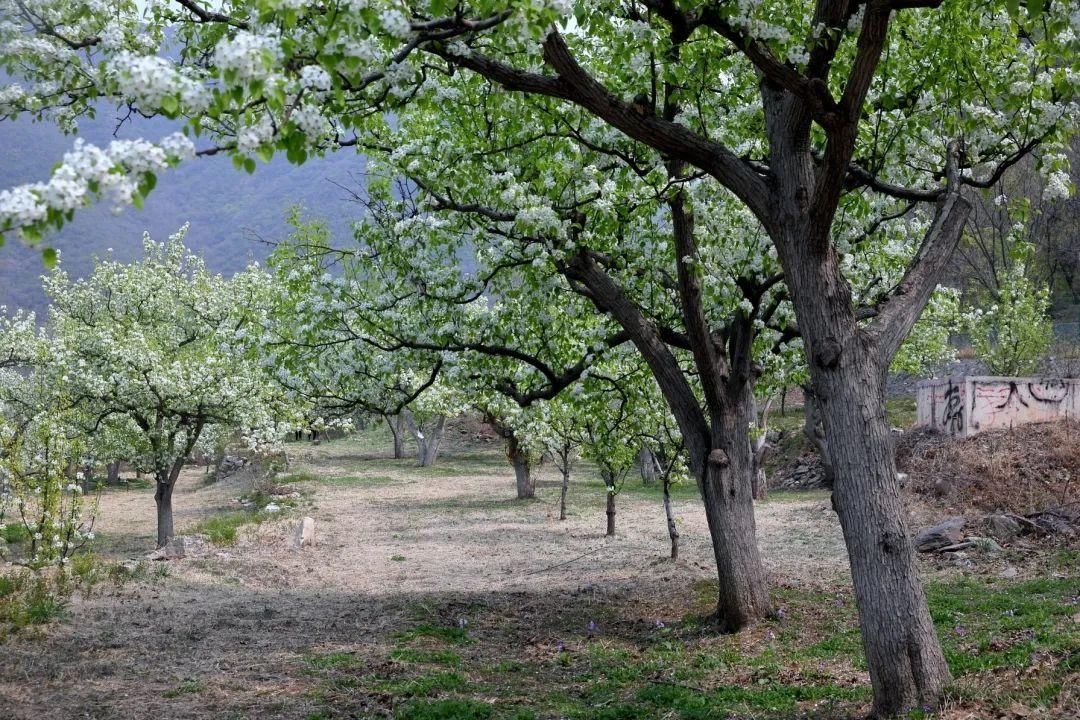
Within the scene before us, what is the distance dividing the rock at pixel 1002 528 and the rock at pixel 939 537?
1.71 feet

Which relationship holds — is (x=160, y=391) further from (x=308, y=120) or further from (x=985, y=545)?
(x=308, y=120)

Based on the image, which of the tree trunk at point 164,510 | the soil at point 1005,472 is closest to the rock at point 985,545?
the soil at point 1005,472

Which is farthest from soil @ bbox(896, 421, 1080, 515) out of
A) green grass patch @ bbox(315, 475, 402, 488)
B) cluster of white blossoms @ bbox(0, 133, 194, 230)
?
green grass patch @ bbox(315, 475, 402, 488)

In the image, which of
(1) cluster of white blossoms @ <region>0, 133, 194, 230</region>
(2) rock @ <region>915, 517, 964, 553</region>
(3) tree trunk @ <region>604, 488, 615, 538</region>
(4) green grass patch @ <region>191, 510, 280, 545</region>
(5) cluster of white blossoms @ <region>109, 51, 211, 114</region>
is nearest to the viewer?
(1) cluster of white blossoms @ <region>0, 133, 194, 230</region>

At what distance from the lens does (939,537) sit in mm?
14250

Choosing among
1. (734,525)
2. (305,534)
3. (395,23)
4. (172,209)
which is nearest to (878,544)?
(734,525)

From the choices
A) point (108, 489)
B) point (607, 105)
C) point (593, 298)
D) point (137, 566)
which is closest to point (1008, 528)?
point (593, 298)

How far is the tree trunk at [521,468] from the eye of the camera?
26922mm

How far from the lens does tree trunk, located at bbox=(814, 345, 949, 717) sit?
5.80 meters

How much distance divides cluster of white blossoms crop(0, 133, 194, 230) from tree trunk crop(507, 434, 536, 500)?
23.0 meters

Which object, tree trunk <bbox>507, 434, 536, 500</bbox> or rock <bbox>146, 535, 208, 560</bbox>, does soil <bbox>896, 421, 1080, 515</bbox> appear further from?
rock <bbox>146, 535, 208, 560</bbox>

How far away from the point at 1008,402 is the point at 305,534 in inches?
735

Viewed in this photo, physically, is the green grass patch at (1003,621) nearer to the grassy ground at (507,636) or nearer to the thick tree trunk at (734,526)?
the grassy ground at (507,636)

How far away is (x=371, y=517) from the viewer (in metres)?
24.0
